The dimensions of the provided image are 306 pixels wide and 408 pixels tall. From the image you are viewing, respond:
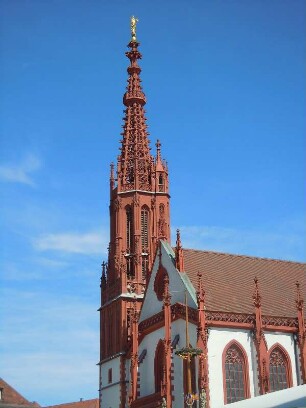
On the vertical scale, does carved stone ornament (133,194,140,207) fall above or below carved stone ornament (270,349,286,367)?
above

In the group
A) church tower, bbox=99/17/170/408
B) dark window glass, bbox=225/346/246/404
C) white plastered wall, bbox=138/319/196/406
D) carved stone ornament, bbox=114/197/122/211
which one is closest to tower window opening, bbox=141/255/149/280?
church tower, bbox=99/17/170/408

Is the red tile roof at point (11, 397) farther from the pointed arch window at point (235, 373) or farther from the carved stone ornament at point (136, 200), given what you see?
the carved stone ornament at point (136, 200)

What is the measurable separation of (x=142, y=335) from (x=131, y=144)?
25.9m

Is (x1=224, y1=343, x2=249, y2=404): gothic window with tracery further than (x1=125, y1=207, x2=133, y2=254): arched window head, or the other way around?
(x1=125, y1=207, x2=133, y2=254): arched window head

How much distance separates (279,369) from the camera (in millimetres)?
49094

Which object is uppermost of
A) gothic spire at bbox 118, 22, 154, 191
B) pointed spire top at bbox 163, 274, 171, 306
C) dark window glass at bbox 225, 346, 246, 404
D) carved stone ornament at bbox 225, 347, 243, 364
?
gothic spire at bbox 118, 22, 154, 191

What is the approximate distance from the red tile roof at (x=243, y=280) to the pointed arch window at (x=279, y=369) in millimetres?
2980

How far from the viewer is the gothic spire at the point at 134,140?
70.5 meters

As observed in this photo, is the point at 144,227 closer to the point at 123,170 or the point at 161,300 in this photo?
the point at 123,170

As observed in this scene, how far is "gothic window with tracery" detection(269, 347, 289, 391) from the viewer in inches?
A: 1911

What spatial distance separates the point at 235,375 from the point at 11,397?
21.7 meters

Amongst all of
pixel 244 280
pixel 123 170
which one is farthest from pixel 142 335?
pixel 123 170

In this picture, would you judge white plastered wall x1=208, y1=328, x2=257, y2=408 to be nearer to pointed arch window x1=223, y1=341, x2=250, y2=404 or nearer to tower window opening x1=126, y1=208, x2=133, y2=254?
pointed arch window x1=223, y1=341, x2=250, y2=404

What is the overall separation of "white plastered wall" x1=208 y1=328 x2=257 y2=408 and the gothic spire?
25086mm
